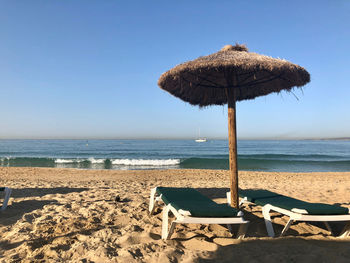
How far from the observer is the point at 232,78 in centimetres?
380

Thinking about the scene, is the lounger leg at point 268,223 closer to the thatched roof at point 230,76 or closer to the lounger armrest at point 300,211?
the lounger armrest at point 300,211

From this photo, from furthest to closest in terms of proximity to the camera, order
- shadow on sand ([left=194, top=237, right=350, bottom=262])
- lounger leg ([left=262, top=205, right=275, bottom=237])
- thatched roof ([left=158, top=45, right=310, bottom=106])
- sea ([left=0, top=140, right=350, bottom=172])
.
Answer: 1. sea ([left=0, top=140, right=350, bottom=172])
2. thatched roof ([left=158, top=45, right=310, bottom=106])
3. lounger leg ([left=262, top=205, right=275, bottom=237])
4. shadow on sand ([left=194, top=237, right=350, bottom=262])

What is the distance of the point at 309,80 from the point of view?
12.3ft

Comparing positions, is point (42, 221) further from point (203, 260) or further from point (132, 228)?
point (203, 260)

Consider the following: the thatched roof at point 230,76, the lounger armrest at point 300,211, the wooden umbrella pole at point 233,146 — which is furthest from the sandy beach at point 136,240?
the thatched roof at point 230,76

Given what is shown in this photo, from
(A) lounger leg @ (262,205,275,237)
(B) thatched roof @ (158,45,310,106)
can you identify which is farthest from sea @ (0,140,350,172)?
(A) lounger leg @ (262,205,275,237)

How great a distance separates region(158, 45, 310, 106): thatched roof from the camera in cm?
327

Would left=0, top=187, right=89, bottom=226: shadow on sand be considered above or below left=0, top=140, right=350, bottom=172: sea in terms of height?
above

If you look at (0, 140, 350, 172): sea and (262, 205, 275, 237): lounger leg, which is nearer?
(262, 205, 275, 237): lounger leg

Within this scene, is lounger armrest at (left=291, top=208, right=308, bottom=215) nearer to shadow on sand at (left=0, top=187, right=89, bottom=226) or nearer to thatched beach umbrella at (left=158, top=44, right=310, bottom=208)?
thatched beach umbrella at (left=158, top=44, right=310, bottom=208)

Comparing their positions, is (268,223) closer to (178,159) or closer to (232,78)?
(232,78)

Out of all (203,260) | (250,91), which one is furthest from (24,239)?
(250,91)

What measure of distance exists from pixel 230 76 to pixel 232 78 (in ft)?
0.24

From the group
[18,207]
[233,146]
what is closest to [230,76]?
[233,146]
